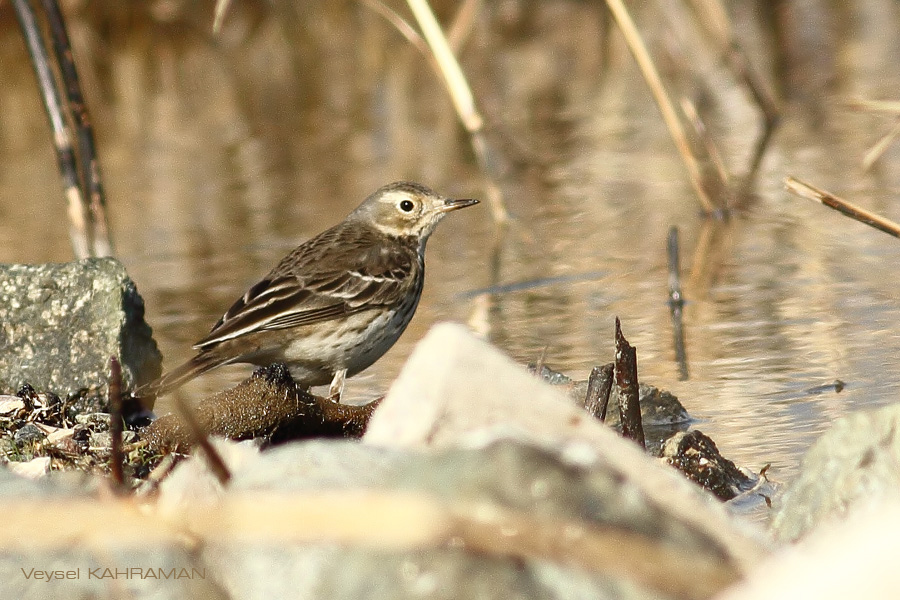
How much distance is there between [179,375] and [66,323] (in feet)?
1.66

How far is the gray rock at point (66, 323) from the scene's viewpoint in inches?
221

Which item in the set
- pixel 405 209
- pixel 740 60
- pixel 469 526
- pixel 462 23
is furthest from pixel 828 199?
pixel 740 60

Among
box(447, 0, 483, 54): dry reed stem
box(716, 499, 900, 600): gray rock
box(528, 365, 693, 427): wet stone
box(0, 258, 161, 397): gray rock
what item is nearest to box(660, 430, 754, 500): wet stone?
box(528, 365, 693, 427): wet stone

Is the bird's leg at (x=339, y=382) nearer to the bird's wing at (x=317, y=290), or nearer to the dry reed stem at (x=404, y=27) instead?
the bird's wing at (x=317, y=290)

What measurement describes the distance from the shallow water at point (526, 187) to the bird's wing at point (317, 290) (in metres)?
0.41

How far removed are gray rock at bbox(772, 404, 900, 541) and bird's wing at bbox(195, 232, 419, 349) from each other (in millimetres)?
3487

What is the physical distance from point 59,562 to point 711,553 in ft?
4.47

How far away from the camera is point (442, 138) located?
13.7 m

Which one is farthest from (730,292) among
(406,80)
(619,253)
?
(406,80)

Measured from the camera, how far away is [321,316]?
6633 mm

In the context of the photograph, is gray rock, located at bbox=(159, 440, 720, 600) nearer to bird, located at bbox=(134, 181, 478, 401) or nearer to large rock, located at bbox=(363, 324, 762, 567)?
large rock, located at bbox=(363, 324, 762, 567)

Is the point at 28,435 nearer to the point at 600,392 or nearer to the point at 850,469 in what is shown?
the point at 600,392

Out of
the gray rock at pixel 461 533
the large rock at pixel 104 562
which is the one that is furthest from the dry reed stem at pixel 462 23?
the gray rock at pixel 461 533

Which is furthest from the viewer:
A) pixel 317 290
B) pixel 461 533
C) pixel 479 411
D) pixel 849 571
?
pixel 317 290
